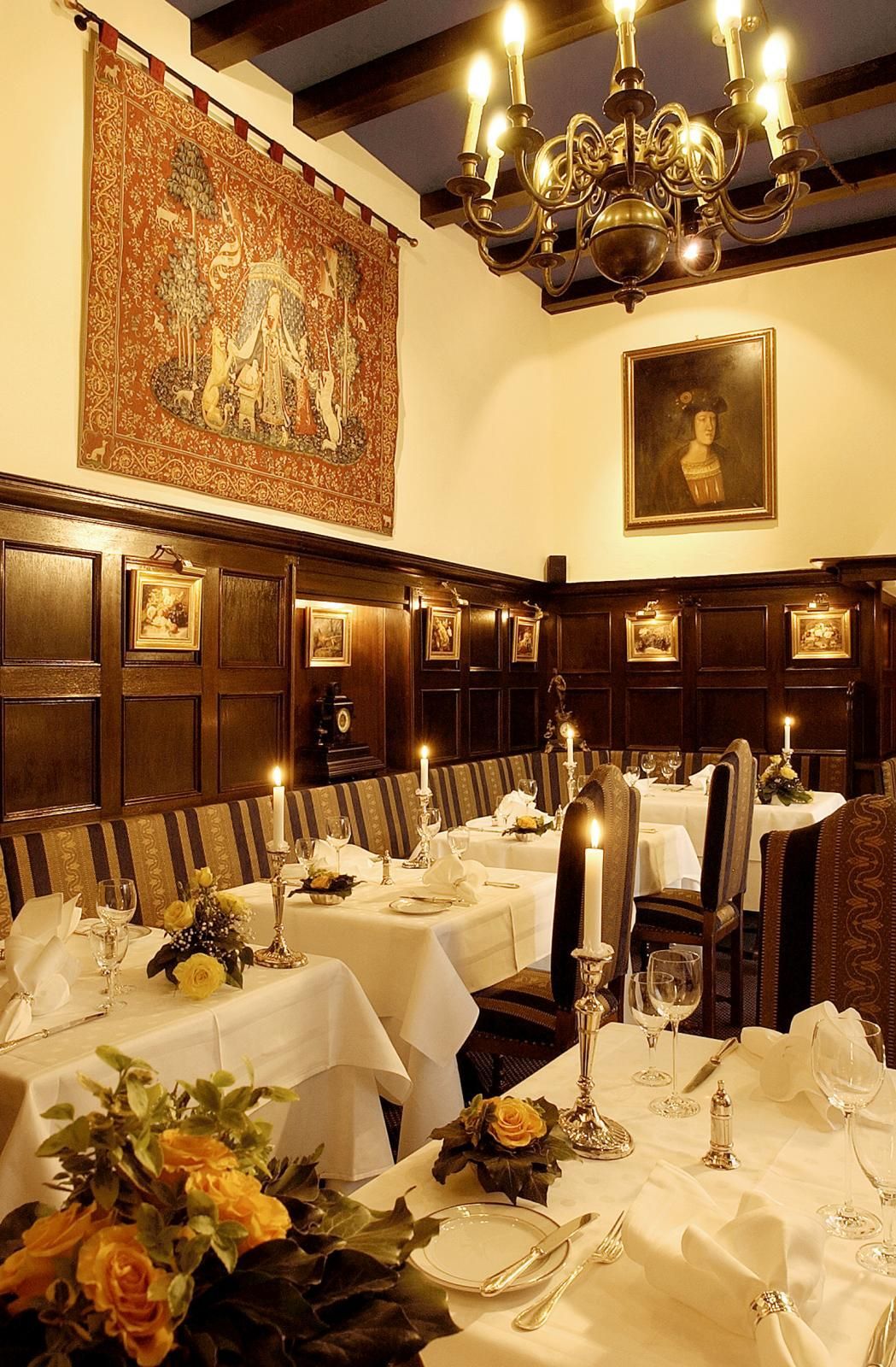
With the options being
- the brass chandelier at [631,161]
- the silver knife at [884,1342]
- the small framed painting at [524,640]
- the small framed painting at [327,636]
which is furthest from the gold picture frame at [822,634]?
the silver knife at [884,1342]

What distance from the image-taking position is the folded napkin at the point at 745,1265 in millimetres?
1046

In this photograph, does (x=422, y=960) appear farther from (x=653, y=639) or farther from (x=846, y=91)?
(x=653, y=639)

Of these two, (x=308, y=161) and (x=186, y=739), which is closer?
(x=186, y=739)

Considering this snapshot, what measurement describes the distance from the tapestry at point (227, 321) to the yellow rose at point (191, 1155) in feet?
13.8

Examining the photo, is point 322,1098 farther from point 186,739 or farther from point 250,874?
point 186,739

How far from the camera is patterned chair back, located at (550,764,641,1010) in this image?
3.14m

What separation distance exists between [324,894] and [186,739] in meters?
1.93

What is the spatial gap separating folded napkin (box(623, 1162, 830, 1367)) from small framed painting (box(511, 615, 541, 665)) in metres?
7.55

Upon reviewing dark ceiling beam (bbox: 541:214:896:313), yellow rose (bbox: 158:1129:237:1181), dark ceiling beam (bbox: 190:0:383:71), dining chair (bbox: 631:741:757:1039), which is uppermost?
dark ceiling beam (bbox: 541:214:896:313)

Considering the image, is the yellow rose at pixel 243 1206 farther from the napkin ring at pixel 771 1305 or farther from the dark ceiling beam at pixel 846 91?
the dark ceiling beam at pixel 846 91

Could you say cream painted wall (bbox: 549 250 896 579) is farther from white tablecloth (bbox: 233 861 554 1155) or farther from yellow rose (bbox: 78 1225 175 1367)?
yellow rose (bbox: 78 1225 175 1367)

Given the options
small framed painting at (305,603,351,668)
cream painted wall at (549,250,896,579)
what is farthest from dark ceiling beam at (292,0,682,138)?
cream painted wall at (549,250,896,579)

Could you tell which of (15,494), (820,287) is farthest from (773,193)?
(820,287)

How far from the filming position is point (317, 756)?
20.4ft
